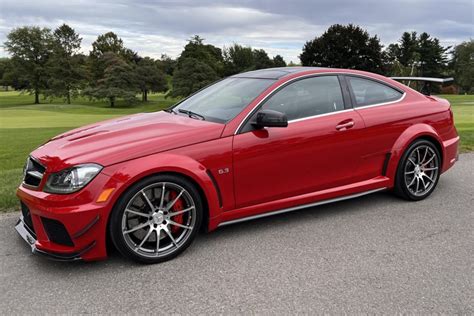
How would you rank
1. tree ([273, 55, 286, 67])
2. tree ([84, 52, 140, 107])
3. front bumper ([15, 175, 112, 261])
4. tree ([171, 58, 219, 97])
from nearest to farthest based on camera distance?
front bumper ([15, 175, 112, 261]), tree ([171, 58, 219, 97]), tree ([84, 52, 140, 107]), tree ([273, 55, 286, 67])

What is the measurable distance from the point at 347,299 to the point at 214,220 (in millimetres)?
1353

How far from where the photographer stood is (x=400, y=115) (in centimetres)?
480

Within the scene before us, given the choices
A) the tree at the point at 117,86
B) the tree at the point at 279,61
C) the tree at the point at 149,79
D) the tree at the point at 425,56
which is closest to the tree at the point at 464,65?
the tree at the point at 425,56

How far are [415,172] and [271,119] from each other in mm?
2213

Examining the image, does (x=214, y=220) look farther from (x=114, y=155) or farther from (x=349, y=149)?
(x=349, y=149)

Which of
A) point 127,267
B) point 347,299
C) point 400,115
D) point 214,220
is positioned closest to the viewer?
point 347,299

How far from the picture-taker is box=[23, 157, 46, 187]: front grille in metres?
3.46

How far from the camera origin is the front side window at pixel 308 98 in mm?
4215

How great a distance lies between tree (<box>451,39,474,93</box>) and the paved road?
8602 centimetres

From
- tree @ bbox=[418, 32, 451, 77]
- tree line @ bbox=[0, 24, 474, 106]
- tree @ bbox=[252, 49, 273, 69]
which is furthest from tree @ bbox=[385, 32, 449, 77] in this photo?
tree @ bbox=[252, 49, 273, 69]

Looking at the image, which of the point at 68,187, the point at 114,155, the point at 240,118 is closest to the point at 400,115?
the point at 240,118

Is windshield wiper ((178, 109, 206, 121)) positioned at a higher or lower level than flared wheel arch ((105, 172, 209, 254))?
higher

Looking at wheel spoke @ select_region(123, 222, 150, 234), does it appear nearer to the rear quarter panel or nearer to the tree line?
the rear quarter panel

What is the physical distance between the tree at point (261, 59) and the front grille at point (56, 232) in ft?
271
